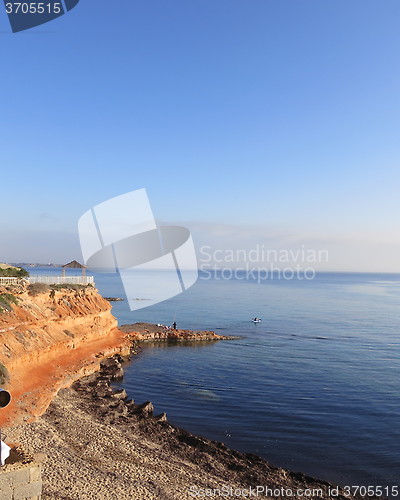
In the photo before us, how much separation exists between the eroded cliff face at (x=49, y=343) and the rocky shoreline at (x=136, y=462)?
1.68 m

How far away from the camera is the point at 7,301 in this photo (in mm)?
26219

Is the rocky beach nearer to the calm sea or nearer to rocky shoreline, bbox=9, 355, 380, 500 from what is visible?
rocky shoreline, bbox=9, 355, 380, 500

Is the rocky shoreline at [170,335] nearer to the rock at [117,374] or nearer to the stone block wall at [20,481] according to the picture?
the rock at [117,374]

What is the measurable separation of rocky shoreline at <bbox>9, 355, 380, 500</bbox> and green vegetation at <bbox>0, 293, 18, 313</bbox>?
8701 mm

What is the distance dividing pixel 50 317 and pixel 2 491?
23.7m

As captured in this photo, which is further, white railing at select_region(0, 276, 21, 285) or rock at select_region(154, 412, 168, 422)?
white railing at select_region(0, 276, 21, 285)

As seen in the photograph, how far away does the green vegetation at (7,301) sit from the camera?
25491 millimetres

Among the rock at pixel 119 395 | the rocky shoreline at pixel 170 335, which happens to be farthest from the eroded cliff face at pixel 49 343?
the rocky shoreline at pixel 170 335

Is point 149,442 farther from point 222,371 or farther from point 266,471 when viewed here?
point 222,371

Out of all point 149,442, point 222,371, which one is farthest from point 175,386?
point 149,442

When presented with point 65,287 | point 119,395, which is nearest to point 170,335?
point 65,287

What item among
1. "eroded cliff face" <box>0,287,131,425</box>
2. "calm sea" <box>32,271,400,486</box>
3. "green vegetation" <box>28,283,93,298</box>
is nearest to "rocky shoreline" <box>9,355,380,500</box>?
"calm sea" <box>32,271,400,486</box>

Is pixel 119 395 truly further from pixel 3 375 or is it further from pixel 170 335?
pixel 170 335

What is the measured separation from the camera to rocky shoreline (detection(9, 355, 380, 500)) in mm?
12734
